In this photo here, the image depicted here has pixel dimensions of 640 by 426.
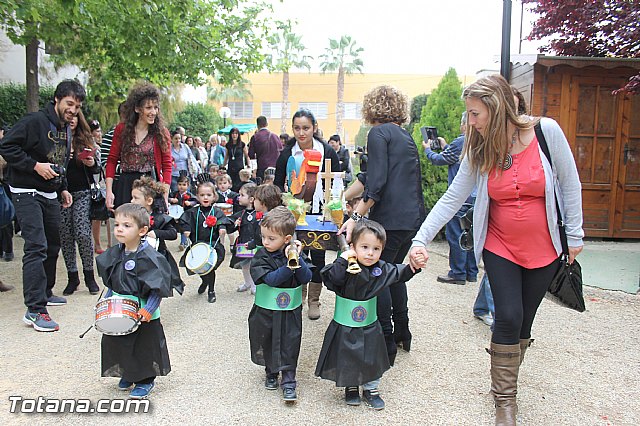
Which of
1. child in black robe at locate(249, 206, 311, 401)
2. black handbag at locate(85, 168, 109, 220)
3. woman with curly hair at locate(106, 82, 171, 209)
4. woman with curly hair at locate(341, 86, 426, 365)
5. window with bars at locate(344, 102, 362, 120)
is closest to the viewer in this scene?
child in black robe at locate(249, 206, 311, 401)

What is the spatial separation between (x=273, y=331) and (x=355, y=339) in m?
0.57

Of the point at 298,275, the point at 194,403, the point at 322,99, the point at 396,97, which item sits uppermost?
the point at 322,99

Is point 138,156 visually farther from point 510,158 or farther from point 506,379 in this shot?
point 506,379

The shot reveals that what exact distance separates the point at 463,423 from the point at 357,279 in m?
1.08

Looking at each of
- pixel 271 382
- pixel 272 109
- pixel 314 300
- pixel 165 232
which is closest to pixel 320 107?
pixel 272 109

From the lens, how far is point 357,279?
11.8 feet

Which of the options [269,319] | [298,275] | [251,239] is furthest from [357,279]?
[251,239]

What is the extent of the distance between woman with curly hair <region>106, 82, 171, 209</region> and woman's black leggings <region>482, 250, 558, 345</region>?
11.8 feet

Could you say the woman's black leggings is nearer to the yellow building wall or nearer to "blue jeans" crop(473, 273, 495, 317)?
"blue jeans" crop(473, 273, 495, 317)

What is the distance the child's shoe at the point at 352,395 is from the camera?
3646mm

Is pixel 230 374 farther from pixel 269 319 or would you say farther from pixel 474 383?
pixel 474 383

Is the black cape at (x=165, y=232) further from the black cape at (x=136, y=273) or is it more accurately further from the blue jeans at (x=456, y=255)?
the blue jeans at (x=456, y=255)

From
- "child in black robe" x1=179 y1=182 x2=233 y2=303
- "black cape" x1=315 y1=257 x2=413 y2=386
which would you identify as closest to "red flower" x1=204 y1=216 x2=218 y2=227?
"child in black robe" x1=179 y1=182 x2=233 y2=303

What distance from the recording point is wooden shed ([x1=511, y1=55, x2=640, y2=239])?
887 centimetres
